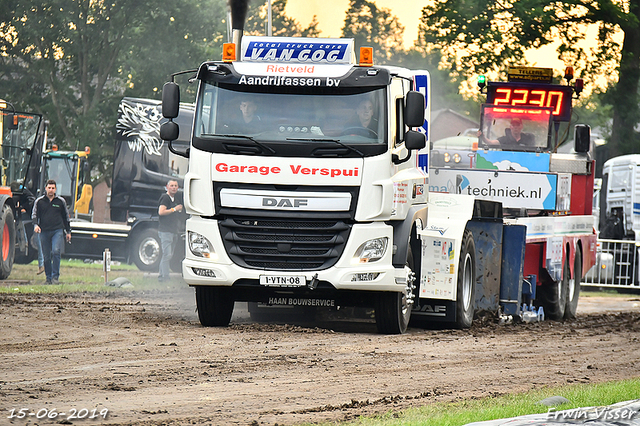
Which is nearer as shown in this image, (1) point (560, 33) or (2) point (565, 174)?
(2) point (565, 174)

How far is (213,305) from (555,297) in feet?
23.9

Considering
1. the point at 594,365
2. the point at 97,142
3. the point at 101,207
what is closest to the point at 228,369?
the point at 594,365

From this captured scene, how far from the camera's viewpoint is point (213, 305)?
40.8 ft

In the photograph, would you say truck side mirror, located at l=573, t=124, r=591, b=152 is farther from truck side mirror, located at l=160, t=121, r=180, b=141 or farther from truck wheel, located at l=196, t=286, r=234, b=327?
truck side mirror, located at l=160, t=121, r=180, b=141

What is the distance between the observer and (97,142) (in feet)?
148

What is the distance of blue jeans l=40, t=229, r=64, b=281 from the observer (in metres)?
20.4

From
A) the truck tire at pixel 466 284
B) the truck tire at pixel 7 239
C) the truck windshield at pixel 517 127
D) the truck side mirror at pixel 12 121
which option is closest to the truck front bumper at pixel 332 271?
the truck tire at pixel 466 284

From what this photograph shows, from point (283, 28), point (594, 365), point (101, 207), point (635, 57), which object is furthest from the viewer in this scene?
point (283, 28)

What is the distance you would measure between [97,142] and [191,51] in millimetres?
5707

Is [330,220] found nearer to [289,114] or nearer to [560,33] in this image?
[289,114]

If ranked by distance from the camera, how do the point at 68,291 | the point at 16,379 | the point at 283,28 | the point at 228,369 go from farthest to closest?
the point at 283,28
the point at 68,291
the point at 228,369
the point at 16,379

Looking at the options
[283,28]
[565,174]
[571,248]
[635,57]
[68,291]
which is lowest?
[68,291]

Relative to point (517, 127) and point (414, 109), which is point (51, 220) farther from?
point (414, 109)

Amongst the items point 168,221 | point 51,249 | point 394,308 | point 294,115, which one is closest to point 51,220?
point 51,249
